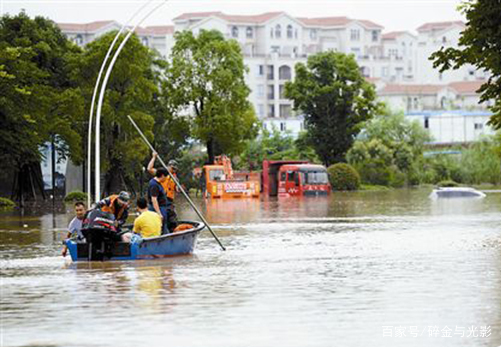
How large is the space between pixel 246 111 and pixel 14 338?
97180 mm

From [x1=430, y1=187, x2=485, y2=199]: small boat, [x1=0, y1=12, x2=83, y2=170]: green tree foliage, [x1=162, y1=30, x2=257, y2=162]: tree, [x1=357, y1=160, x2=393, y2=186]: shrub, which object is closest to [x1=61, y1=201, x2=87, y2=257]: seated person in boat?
[x1=0, y1=12, x2=83, y2=170]: green tree foliage

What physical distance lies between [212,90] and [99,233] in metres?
84.6

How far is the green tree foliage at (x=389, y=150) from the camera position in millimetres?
123438

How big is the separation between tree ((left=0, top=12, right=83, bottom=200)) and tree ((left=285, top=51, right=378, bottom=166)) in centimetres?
3841

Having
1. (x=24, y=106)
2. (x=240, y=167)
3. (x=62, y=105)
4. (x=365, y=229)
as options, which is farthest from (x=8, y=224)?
(x=240, y=167)

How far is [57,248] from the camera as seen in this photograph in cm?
3319

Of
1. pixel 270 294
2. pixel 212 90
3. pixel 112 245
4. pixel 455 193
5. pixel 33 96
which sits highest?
pixel 212 90

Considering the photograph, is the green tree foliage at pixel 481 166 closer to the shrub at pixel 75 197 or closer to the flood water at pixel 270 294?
the shrub at pixel 75 197

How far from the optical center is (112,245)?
26844mm

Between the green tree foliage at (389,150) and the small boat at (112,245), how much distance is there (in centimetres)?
9608

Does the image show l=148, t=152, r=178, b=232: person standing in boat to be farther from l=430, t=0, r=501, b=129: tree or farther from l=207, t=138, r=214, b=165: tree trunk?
l=207, t=138, r=214, b=165: tree trunk

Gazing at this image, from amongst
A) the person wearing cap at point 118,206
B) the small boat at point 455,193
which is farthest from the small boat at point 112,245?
the small boat at point 455,193

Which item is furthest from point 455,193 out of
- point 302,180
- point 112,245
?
point 112,245

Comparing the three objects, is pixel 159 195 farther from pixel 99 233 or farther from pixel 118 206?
pixel 99 233
